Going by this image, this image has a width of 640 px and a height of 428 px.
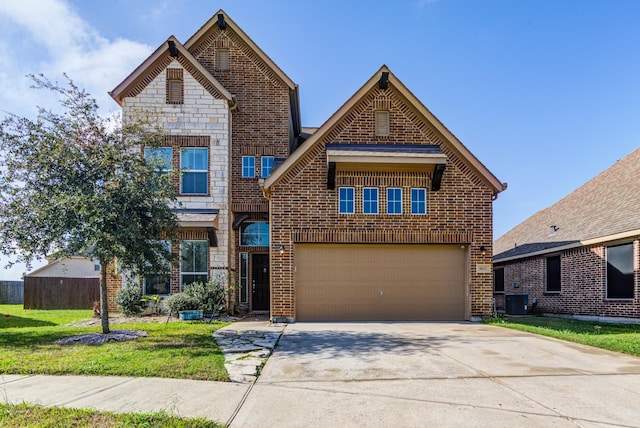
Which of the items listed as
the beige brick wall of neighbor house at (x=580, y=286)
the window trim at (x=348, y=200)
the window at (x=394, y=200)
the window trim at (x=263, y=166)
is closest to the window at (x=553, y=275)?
the beige brick wall of neighbor house at (x=580, y=286)

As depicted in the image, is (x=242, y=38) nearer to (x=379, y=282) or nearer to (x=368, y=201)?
(x=368, y=201)

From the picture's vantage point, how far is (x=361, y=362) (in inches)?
289

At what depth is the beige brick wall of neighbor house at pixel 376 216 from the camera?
12953 mm

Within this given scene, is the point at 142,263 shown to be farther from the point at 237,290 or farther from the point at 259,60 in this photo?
the point at 259,60

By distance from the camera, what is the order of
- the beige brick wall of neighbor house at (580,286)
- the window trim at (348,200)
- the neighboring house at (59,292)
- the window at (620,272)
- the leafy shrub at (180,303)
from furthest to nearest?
the neighboring house at (59,292), the beige brick wall of neighbor house at (580,286), the leafy shrub at (180,303), the window at (620,272), the window trim at (348,200)

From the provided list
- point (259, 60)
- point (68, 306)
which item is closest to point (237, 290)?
point (259, 60)

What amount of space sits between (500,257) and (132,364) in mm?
18383

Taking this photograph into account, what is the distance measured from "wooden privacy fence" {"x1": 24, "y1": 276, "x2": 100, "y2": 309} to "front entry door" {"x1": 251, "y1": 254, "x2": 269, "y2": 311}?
31.8 ft

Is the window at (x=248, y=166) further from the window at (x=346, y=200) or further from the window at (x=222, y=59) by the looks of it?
the window at (x=346, y=200)

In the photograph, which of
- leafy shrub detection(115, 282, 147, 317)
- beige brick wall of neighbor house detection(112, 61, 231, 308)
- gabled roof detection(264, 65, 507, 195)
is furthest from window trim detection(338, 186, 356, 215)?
leafy shrub detection(115, 282, 147, 317)

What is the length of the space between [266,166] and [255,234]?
2536 millimetres

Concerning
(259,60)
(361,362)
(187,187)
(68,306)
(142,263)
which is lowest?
(68,306)

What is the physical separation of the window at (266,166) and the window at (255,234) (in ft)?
5.88

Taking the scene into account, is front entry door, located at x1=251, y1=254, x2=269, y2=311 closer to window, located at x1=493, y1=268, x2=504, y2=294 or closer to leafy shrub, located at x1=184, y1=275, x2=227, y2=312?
leafy shrub, located at x1=184, y1=275, x2=227, y2=312
